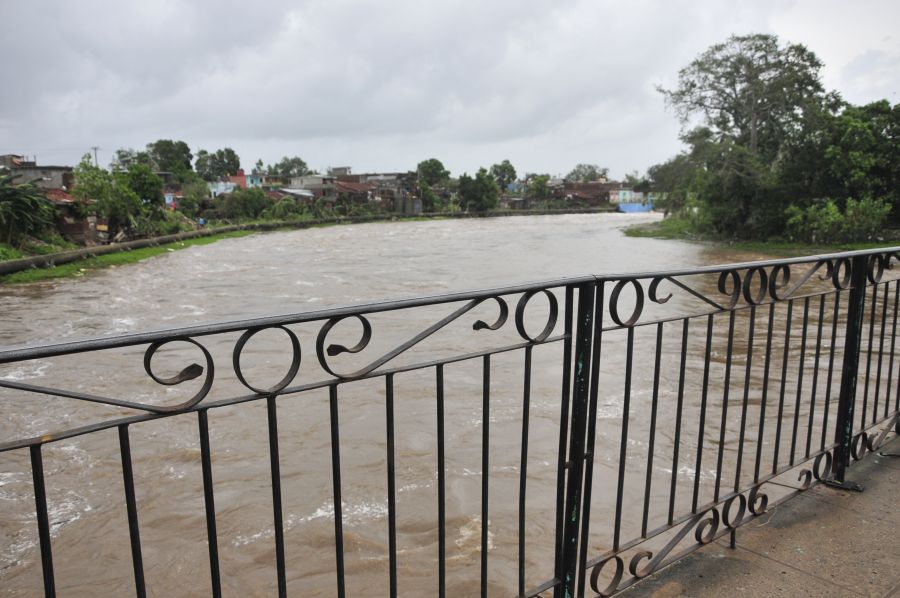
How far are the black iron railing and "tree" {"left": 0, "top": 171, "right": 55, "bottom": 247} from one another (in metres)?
13.1

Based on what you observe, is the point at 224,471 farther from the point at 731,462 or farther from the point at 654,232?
the point at 654,232

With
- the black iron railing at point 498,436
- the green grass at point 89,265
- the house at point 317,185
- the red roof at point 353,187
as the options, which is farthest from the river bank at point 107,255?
the red roof at point 353,187

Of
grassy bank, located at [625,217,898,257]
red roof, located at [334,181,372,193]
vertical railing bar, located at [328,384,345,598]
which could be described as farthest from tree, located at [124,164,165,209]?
Result: vertical railing bar, located at [328,384,345,598]

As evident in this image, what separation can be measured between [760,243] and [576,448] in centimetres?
2663

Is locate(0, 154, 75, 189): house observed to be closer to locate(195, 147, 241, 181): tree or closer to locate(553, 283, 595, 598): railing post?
locate(553, 283, 595, 598): railing post

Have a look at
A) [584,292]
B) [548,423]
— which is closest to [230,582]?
[584,292]

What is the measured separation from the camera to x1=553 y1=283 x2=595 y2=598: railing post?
1.87 m

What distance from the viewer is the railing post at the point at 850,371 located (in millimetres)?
2809

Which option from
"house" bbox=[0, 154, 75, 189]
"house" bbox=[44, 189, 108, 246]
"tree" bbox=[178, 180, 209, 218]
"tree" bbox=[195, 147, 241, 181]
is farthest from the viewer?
"tree" bbox=[195, 147, 241, 181]

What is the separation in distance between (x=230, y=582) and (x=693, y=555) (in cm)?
242

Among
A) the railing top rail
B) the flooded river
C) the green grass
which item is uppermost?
the railing top rail

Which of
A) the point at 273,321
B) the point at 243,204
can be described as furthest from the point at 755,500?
the point at 243,204

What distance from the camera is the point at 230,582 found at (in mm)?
3396

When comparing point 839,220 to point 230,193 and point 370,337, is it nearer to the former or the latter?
point 370,337
